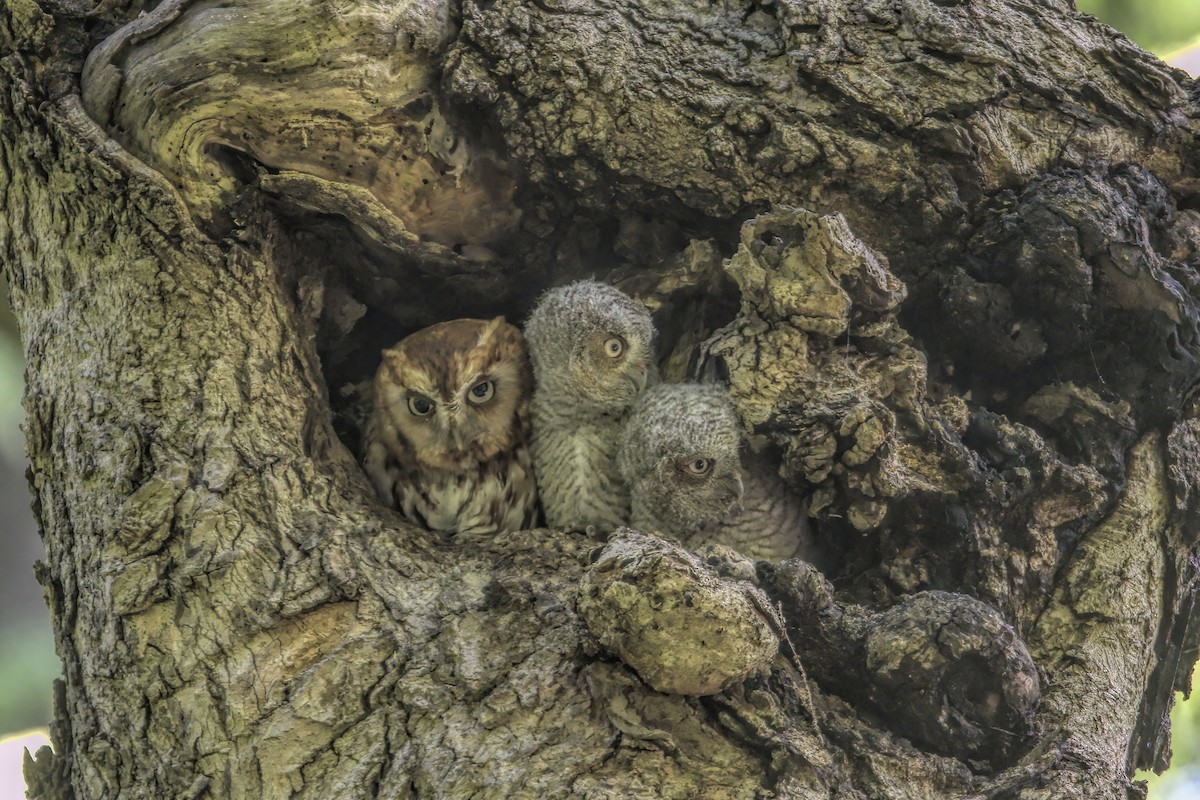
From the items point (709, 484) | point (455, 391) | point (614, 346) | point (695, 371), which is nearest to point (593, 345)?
point (614, 346)

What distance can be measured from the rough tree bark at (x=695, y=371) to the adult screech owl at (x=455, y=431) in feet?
0.91

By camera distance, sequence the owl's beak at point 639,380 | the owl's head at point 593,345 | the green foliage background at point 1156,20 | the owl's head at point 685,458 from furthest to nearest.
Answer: the green foliage background at point 1156,20 < the owl's beak at point 639,380 < the owl's head at point 593,345 < the owl's head at point 685,458

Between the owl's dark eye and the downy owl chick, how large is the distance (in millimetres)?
372

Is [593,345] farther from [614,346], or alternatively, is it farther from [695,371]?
[695,371]

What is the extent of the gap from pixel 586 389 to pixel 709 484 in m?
0.52

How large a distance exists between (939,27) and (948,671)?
1690mm

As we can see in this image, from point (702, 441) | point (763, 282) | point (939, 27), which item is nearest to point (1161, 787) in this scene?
point (702, 441)

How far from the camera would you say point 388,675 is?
216 centimetres

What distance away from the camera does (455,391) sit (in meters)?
3.05

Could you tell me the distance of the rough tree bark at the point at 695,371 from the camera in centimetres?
210

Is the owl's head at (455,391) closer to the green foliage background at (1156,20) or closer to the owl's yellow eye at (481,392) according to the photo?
the owl's yellow eye at (481,392)

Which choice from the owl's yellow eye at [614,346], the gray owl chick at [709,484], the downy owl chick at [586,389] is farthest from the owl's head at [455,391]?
the gray owl chick at [709,484]

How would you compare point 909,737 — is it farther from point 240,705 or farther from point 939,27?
point 939,27

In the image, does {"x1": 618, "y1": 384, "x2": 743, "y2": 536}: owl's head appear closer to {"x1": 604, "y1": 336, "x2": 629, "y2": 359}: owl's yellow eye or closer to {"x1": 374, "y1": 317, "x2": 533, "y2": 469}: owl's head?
{"x1": 604, "y1": 336, "x2": 629, "y2": 359}: owl's yellow eye
